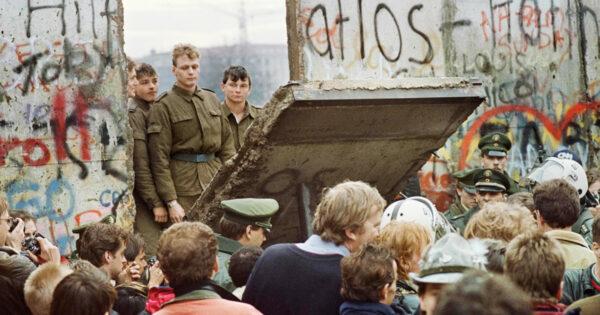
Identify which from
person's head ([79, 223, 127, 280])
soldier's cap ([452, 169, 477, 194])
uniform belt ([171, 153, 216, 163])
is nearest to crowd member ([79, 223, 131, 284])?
person's head ([79, 223, 127, 280])

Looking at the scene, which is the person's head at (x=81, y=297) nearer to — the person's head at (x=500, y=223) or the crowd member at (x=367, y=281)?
the crowd member at (x=367, y=281)

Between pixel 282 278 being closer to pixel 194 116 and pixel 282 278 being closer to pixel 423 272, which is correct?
pixel 423 272

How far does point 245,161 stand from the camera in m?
8.13

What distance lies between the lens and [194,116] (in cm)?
1024

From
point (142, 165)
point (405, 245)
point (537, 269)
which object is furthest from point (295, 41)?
point (537, 269)

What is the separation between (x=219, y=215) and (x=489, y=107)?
5493 millimetres

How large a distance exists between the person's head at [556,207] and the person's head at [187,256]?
100 inches

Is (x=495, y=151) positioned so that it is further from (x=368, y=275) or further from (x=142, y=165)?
(x=368, y=275)

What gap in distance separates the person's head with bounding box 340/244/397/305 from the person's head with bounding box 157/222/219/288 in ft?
1.96

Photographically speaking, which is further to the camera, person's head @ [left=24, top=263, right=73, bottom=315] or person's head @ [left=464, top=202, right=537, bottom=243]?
person's head @ [left=464, top=202, right=537, bottom=243]

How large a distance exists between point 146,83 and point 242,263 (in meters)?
4.52

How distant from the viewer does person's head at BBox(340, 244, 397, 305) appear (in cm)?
531

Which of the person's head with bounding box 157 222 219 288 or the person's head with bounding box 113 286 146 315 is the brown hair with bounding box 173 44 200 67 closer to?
the person's head with bounding box 113 286 146 315

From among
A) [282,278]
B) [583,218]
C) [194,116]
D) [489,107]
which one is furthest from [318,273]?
[489,107]
